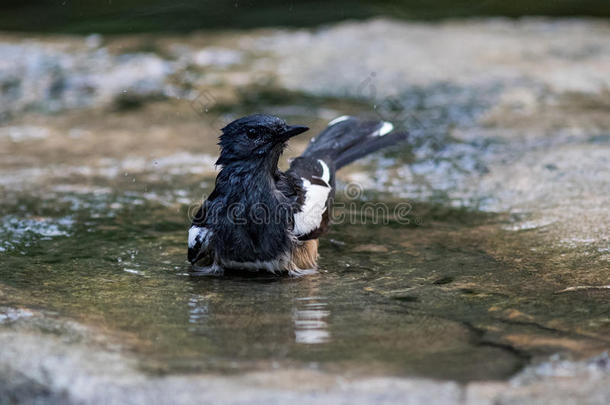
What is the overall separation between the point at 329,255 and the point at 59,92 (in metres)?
5.01

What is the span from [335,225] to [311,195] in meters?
0.57

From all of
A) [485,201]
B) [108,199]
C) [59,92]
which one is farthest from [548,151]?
[59,92]

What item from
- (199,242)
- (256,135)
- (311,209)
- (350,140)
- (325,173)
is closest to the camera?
(199,242)

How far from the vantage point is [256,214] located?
4.27m

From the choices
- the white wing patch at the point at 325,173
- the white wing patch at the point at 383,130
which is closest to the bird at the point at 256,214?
the white wing patch at the point at 325,173

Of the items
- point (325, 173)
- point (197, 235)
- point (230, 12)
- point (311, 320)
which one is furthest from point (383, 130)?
point (230, 12)

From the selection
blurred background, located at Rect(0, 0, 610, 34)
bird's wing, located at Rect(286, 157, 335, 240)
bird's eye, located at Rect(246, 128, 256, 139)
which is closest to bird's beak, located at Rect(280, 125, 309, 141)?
bird's eye, located at Rect(246, 128, 256, 139)

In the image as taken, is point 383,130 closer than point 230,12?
Yes

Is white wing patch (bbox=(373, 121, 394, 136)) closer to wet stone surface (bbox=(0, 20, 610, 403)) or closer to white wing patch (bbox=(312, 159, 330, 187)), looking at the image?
wet stone surface (bbox=(0, 20, 610, 403))

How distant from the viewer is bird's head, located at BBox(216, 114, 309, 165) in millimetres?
4316

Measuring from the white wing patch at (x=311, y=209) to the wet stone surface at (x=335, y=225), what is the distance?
24cm

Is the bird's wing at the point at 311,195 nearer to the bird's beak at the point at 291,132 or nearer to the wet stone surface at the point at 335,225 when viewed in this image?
the wet stone surface at the point at 335,225

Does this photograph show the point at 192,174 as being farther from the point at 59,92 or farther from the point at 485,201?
the point at 59,92

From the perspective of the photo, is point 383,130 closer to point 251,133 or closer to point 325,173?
point 325,173
